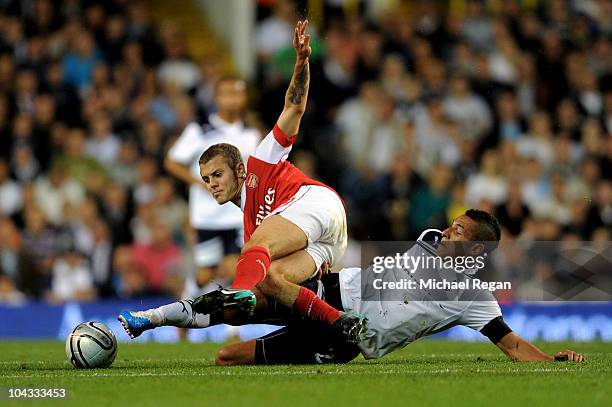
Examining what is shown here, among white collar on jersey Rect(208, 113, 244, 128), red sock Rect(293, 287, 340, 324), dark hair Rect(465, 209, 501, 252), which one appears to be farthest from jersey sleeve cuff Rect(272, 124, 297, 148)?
white collar on jersey Rect(208, 113, 244, 128)

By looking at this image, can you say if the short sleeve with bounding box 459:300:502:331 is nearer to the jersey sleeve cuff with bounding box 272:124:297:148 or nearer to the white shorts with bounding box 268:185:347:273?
the white shorts with bounding box 268:185:347:273

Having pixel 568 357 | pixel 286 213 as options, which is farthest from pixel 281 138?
pixel 568 357

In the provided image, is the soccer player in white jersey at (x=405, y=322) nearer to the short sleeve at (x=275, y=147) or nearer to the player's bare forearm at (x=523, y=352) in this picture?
the player's bare forearm at (x=523, y=352)

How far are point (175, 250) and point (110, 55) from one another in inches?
138

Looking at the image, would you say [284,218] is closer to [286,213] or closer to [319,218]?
[286,213]

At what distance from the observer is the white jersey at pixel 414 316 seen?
852 centimetres

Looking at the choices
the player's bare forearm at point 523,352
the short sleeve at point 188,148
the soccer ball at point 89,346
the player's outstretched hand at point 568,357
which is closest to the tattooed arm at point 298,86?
the soccer ball at point 89,346

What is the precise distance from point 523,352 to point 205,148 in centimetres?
477

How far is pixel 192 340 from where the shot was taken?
13633mm

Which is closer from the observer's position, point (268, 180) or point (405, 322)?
point (405, 322)

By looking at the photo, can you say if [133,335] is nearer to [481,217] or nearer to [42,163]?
[481,217]

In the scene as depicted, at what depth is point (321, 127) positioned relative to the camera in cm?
1642

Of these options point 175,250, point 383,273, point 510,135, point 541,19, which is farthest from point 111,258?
point 541,19

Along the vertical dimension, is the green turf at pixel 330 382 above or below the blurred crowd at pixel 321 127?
below
